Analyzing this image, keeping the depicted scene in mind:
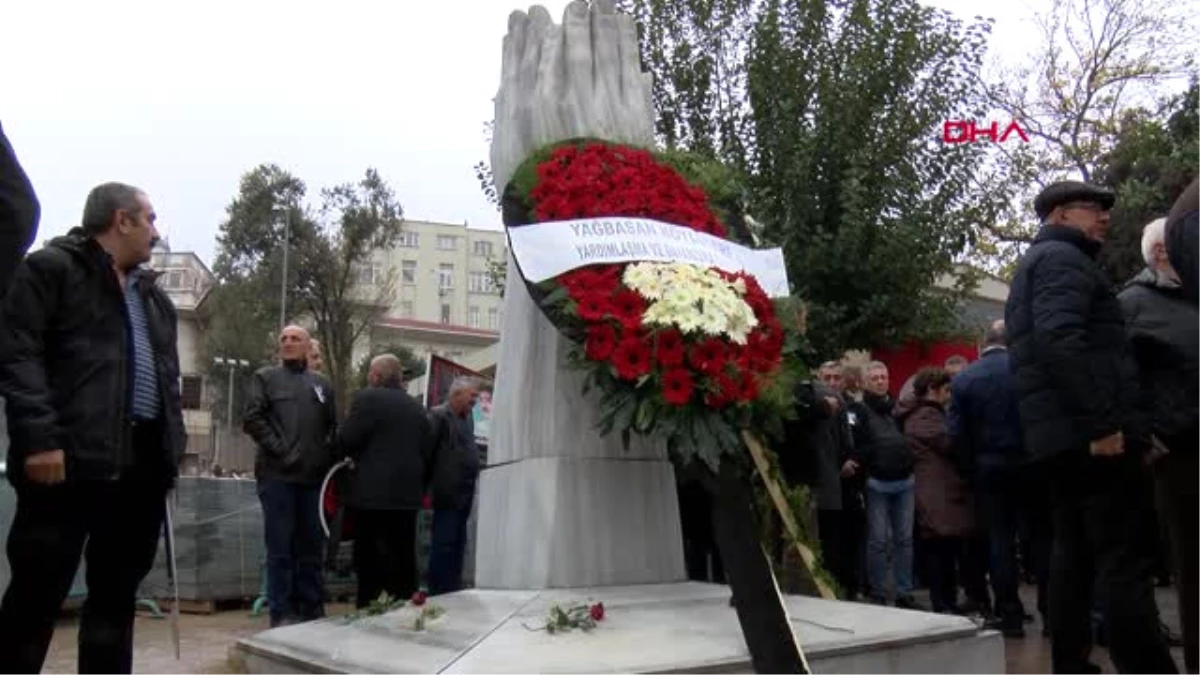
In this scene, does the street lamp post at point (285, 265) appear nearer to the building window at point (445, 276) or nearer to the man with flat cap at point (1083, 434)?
the man with flat cap at point (1083, 434)

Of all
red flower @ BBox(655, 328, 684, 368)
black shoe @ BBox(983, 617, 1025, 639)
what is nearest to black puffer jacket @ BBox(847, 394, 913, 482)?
black shoe @ BBox(983, 617, 1025, 639)

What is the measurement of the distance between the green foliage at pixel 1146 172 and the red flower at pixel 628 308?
12.3 m

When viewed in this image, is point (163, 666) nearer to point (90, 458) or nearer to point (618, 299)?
point (90, 458)

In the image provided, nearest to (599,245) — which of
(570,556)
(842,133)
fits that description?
(570,556)

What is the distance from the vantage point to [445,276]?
99.2 metres

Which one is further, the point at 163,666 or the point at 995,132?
the point at 995,132

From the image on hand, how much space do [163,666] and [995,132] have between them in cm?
1814

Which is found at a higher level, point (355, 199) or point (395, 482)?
point (355, 199)

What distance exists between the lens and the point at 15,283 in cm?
410

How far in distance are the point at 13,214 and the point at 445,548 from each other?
6.72 m

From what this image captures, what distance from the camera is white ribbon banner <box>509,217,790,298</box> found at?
5098 mm

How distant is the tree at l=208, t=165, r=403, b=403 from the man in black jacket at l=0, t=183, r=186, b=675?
122 feet

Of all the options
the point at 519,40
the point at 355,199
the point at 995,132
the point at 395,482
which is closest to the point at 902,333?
the point at 995,132

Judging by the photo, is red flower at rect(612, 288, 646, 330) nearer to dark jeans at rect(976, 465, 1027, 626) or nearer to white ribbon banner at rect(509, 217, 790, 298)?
white ribbon banner at rect(509, 217, 790, 298)
